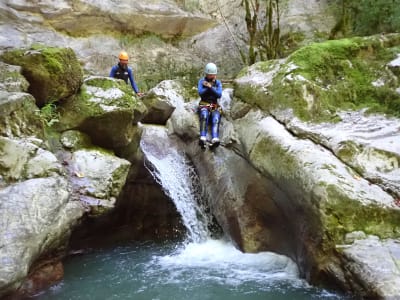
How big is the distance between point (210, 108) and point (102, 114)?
2200mm

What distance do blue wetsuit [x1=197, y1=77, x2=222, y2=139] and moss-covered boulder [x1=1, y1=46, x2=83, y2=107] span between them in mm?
2471

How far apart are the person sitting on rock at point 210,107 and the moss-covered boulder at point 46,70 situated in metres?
2.48

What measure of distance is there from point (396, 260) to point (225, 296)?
2029mm

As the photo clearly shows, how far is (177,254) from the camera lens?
23.1 ft

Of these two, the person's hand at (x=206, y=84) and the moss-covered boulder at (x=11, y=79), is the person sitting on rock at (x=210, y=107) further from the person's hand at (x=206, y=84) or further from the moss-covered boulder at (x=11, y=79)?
the moss-covered boulder at (x=11, y=79)

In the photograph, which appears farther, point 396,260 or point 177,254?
point 177,254

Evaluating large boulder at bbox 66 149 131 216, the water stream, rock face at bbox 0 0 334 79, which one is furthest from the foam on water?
rock face at bbox 0 0 334 79

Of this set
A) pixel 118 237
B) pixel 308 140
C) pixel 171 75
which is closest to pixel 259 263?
pixel 308 140

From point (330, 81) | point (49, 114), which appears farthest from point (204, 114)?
point (49, 114)

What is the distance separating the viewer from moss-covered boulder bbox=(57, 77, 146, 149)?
7.12 metres

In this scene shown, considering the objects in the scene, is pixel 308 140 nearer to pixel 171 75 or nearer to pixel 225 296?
pixel 225 296

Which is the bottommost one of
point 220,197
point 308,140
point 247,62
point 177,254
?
point 177,254

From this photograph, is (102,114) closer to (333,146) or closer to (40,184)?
(40,184)

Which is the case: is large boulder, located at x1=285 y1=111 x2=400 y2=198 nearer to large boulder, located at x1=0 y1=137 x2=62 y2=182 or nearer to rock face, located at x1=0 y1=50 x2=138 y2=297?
rock face, located at x1=0 y1=50 x2=138 y2=297
